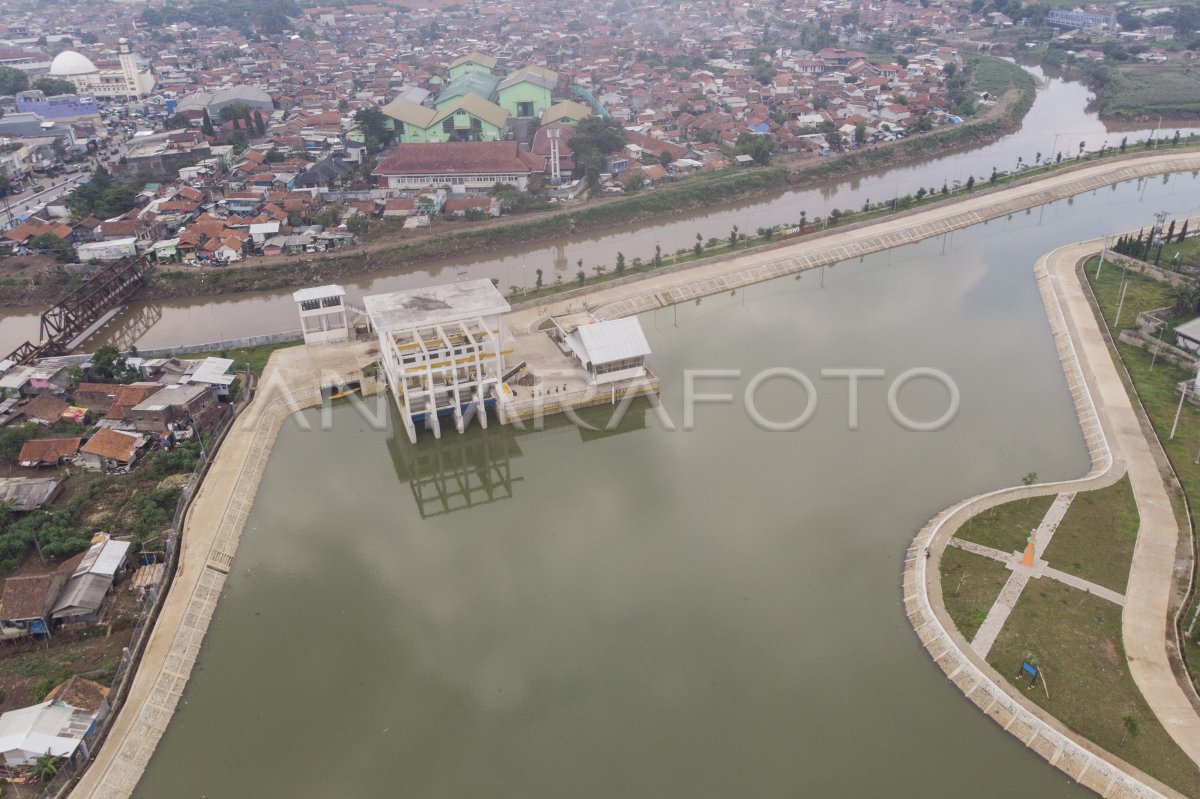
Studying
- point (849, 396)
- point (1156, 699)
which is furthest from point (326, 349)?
point (1156, 699)

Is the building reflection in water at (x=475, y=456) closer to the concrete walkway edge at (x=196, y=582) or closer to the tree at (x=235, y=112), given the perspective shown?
the concrete walkway edge at (x=196, y=582)

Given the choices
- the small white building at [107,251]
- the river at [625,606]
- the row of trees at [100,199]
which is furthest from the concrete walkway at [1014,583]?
the row of trees at [100,199]

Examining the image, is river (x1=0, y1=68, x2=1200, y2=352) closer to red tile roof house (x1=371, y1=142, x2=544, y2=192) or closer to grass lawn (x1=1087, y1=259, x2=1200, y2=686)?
red tile roof house (x1=371, y1=142, x2=544, y2=192)

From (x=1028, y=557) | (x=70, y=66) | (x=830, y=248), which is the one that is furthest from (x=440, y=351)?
Answer: (x=70, y=66)

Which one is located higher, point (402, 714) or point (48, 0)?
point (48, 0)

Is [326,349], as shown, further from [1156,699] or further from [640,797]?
[1156,699]

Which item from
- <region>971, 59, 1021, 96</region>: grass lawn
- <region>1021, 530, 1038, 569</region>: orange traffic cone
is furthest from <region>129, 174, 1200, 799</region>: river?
<region>971, 59, 1021, 96</region>: grass lawn
